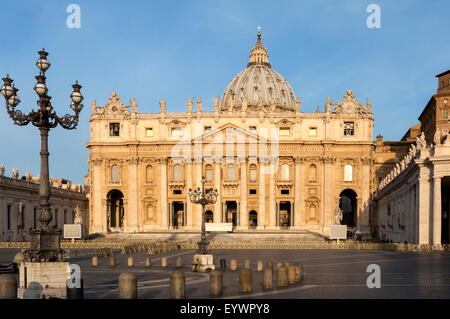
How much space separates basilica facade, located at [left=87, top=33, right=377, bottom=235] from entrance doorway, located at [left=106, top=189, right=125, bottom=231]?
472 centimetres

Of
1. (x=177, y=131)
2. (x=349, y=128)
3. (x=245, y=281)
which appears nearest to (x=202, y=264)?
(x=245, y=281)

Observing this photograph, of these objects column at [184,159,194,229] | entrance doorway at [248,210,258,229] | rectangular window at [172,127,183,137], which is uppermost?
rectangular window at [172,127,183,137]

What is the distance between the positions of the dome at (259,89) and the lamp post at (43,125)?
10152cm

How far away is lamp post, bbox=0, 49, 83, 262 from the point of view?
55.0ft

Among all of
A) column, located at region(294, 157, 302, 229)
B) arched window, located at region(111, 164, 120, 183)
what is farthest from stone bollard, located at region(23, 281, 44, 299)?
arched window, located at region(111, 164, 120, 183)

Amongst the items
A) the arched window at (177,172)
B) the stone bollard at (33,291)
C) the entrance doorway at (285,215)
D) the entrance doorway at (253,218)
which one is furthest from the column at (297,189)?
the stone bollard at (33,291)

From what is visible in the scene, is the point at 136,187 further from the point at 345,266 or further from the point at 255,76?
the point at 345,266

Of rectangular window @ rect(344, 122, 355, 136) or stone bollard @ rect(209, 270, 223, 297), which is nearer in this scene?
stone bollard @ rect(209, 270, 223, 297)

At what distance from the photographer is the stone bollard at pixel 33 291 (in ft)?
51.6

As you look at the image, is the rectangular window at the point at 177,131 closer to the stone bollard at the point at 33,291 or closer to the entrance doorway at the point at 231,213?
the entrance doorway at the point at 231,213

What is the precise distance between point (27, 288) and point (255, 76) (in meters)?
114

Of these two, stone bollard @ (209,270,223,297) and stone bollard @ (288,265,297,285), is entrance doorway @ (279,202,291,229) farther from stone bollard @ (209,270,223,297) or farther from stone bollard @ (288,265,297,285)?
stone bollard @ (209,270,223,297)

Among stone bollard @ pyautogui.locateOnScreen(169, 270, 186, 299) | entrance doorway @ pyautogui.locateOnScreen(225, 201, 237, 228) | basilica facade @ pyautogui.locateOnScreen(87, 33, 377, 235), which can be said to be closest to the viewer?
stone bollard @ pyautogui.locateOnScreen(169, 270, 186, 299)

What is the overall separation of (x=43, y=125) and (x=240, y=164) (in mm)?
67601
